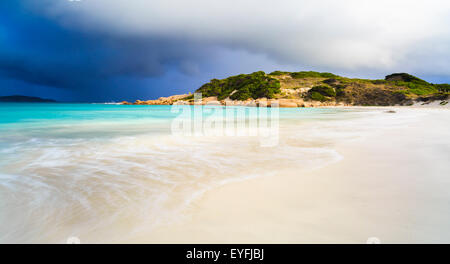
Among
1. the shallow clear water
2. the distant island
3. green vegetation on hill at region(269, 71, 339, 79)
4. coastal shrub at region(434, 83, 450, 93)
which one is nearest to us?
the shallow clear water

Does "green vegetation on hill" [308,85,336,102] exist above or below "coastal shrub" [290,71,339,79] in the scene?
below

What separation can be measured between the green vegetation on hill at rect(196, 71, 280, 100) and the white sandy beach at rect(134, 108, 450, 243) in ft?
187

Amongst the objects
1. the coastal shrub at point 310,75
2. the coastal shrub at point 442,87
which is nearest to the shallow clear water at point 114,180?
the coastal shrub at point 442,87

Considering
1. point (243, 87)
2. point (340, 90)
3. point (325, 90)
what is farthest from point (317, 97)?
point (243, 87)

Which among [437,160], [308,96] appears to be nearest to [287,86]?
[308,96]

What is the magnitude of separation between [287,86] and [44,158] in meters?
70.9

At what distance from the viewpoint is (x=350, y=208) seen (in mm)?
2205

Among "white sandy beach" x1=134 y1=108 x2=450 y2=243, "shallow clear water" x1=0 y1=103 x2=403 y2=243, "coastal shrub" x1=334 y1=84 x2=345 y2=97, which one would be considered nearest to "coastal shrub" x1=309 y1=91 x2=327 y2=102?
"coastal shrub" x1=334 y1=84 x2=345 y2=97

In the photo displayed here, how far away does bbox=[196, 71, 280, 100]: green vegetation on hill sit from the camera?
6288 centimetres

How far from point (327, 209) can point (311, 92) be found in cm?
6367

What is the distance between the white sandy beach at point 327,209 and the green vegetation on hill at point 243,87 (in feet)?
187

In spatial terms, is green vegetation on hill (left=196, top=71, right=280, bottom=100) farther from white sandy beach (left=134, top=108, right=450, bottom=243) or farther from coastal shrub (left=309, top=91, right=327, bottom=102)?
white sandy beach (left=134, top=108, right=450, bottom=243)

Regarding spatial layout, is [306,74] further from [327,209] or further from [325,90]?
[327,209]
